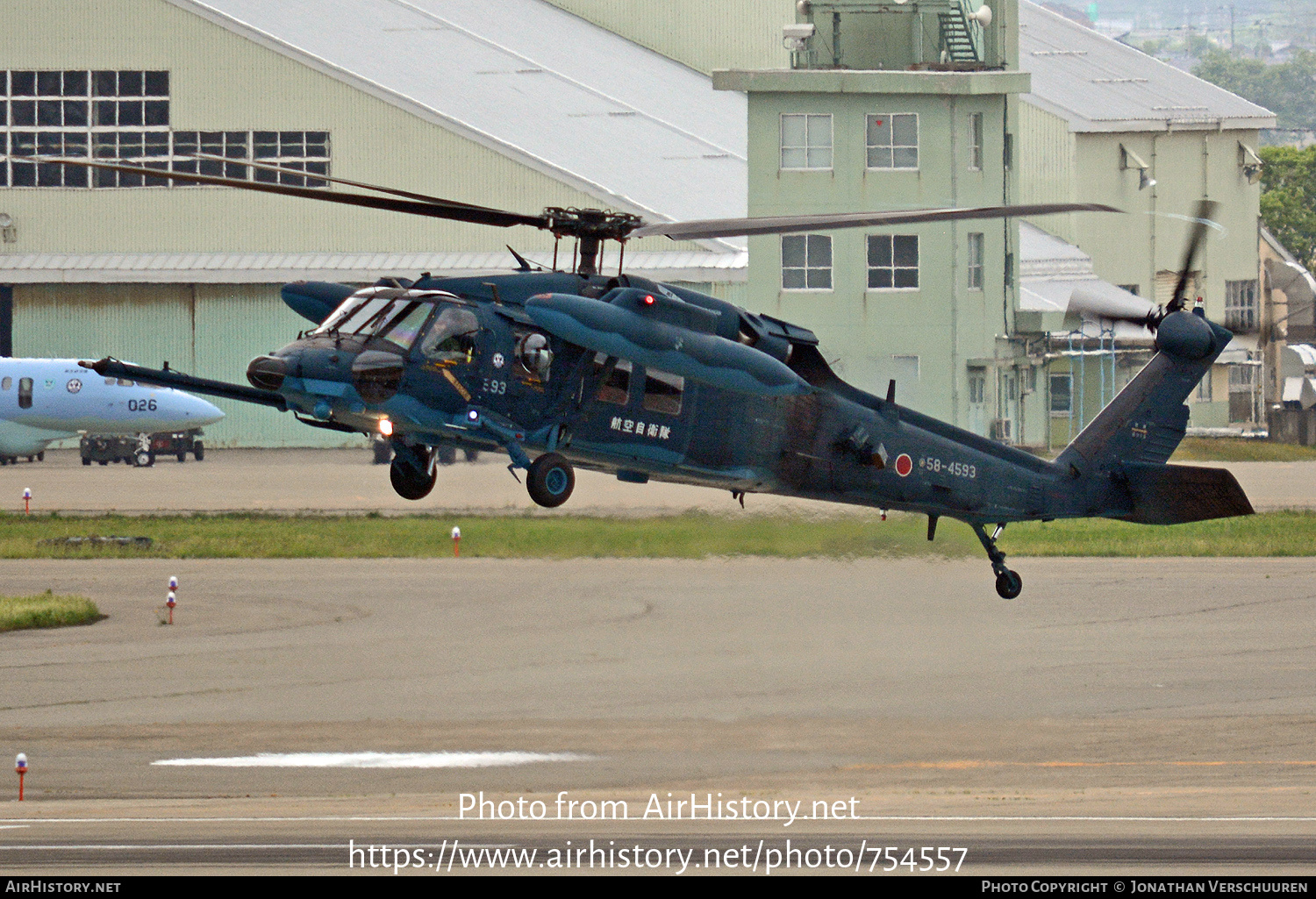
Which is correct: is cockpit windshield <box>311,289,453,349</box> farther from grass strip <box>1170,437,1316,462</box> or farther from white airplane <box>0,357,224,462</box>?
grass strip <box>1170,437,1316,462</box>

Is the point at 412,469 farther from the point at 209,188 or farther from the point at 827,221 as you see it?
the point at 209,188

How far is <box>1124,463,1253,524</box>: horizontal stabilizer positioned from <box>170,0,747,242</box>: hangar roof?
3876cm

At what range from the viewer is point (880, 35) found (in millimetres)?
67188

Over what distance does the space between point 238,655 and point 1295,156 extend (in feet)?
399

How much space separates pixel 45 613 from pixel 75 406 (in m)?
17.7

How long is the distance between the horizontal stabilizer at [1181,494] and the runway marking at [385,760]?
12984mm

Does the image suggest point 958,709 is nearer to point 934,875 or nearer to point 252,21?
point 934,875

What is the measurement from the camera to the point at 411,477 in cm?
2572

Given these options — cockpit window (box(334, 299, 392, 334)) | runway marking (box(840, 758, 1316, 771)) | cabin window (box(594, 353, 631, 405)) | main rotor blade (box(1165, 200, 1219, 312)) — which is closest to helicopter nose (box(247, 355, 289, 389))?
cockpit window (box(334, 299, 392, 334))

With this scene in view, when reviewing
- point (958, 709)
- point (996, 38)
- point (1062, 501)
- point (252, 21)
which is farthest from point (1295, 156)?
point (1062, 501)

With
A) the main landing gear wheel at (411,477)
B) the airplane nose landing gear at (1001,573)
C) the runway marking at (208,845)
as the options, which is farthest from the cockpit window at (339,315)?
the airplane nose landing gear at (1001,573)

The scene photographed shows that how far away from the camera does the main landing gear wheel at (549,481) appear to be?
80.6 feet

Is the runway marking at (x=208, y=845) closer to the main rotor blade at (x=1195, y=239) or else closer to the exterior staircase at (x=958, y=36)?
the main rotor blade at (x=1195, y=239)

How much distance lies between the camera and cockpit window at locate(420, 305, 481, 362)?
80.9 feet
